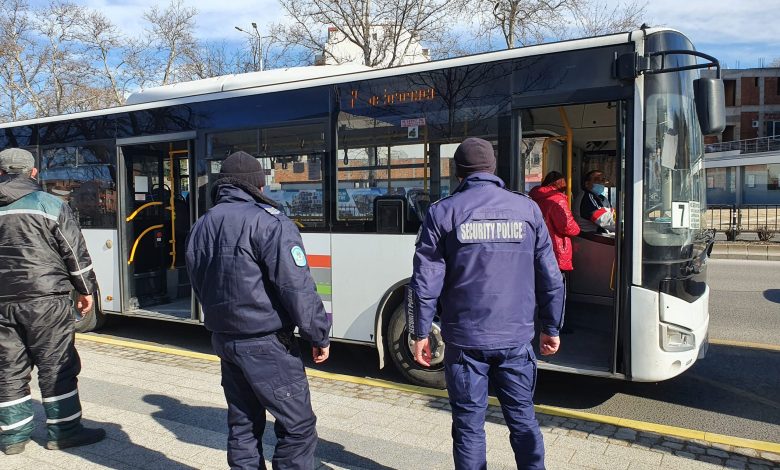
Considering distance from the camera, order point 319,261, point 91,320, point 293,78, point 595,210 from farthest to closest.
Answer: point 91,320, point 595,210, point 293,78, point 319,261

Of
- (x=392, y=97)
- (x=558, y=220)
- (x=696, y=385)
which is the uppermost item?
(x=392, y=97)

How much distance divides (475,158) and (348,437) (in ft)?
7.60

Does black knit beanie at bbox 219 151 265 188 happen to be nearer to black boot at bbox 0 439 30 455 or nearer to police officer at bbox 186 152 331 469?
police officer at bbox 186 152 331 469

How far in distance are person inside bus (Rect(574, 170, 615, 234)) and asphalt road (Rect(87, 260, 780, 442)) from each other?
1.70 m

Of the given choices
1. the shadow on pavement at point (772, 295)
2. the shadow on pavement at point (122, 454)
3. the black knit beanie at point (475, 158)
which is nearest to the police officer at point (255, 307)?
the black knit beanie at point (475, 158)

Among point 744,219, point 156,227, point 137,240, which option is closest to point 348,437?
point 137,240

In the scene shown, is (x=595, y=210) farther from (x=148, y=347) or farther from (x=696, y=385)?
(x=148, y=347)

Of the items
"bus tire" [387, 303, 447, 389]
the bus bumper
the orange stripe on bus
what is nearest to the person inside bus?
the bus bumper

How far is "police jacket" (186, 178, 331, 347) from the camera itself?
289 centimetres

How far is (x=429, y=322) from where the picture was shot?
10.1 feet

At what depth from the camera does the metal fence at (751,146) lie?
4871 centimetres

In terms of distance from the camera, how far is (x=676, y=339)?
15.1 feet

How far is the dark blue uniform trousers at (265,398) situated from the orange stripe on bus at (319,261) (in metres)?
2.92

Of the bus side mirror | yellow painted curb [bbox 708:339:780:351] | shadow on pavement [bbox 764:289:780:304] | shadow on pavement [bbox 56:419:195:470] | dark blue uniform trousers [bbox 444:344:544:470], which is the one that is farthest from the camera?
shadow on pavement [bbox 764:289:780:304]
